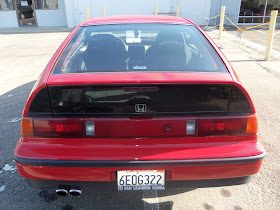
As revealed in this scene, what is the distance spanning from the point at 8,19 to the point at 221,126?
65.1 ft

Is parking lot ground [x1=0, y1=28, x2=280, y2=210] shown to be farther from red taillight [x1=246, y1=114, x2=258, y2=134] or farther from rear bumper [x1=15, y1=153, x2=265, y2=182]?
red taillight [x1=246, y1=114, x2=258, y2=134]

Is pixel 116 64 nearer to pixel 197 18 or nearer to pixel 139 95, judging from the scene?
pixel 139 95

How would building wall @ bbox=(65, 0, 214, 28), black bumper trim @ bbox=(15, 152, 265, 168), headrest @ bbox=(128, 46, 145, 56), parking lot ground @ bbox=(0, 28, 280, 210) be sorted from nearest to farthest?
black bumper trim @ bbox=(15, 152, 265, 168), parking lot ground @ bbox=(0, 28, 280, 210), headrest @ bbox=(128, 46, 145, 56), building wall @ bbox=(65, 0, 214, 28)

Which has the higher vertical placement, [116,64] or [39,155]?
[116,64]

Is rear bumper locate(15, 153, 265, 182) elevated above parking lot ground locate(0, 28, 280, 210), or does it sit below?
above

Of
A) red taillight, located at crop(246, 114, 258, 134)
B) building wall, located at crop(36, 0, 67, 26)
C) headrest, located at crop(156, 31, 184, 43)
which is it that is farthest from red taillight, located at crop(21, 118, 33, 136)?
building wall, located at crop(36, 0, 67, 26)

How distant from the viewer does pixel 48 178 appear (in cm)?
178

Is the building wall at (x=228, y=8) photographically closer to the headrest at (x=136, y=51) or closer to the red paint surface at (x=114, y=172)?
the headrest at (x=136, y=51)

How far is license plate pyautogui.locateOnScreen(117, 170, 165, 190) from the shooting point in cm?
173

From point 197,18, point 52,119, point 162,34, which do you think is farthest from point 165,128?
point 197,18

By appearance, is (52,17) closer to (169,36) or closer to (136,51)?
(169,36)

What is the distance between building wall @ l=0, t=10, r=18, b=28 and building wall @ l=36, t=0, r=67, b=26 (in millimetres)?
1749

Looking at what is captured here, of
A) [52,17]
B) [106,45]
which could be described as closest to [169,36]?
[106,45]

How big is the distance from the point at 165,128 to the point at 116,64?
0.67 m
